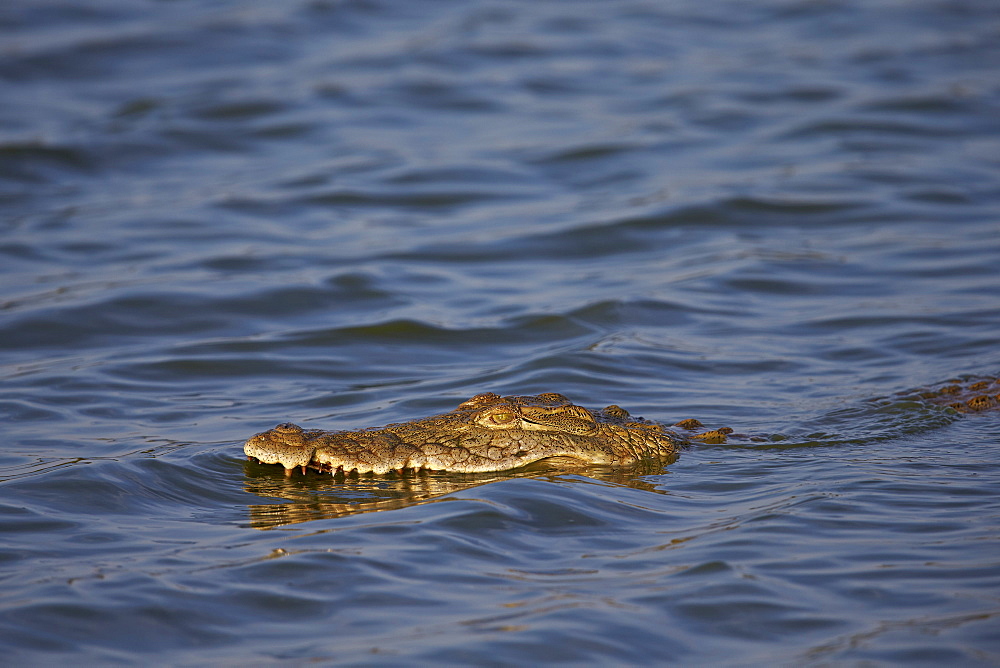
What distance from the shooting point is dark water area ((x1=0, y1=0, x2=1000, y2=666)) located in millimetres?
4152

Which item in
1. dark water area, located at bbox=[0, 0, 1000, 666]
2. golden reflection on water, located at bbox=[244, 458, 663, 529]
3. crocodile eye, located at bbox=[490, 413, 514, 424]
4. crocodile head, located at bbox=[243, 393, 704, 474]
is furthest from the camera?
crocodile eye, located at bbox=[490, 413, 514, 424]

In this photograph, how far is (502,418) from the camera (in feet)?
18.5

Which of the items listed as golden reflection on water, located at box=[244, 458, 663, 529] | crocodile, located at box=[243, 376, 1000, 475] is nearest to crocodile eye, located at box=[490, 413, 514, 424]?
crocodile, located at box=[243, 376, 1000, 475]

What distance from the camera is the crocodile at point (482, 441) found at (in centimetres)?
534

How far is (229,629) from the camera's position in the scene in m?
3.99

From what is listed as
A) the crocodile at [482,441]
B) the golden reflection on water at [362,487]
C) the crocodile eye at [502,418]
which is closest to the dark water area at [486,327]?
the golden reflection on water at [362,487]

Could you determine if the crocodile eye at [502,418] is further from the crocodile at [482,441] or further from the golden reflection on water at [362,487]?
the golden reflection on water at [362,487]

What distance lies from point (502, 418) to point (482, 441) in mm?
149

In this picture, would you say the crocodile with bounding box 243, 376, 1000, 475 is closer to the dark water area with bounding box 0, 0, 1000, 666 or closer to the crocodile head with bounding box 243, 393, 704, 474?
the crocodile head with bounding box 243, 393, 704, 474

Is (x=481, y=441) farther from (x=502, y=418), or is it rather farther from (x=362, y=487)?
(x=362, y=487)

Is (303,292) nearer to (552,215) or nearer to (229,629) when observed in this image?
(552,215)

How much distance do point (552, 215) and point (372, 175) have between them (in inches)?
108

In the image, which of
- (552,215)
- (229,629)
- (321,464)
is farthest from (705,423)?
(552,215)

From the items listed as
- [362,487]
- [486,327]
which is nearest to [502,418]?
[362,487]
